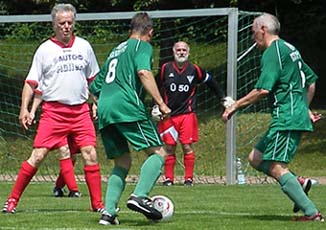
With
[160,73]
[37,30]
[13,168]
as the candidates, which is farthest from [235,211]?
[37,30]

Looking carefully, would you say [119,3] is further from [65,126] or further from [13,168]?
[65,126]

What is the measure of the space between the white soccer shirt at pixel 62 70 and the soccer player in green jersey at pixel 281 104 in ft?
5.76

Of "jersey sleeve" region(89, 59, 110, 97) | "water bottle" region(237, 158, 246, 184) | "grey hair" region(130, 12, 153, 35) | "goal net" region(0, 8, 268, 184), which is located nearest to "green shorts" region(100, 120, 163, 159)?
"jersey sleeve" region(89, 59, 110, 97)

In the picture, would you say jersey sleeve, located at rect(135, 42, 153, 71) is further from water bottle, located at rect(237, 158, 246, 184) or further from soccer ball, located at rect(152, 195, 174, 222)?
water bottle, located at rect(237, 158, 246, 184)

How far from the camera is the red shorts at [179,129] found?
16.4m

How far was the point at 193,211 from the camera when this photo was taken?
38.1ft

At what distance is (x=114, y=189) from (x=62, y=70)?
5.57ft

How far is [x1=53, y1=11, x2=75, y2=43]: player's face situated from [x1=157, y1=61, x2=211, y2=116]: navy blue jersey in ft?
17.6

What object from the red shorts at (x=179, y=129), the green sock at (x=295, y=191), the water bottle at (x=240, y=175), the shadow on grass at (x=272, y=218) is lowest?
the water bottle at (x=240, y=175)

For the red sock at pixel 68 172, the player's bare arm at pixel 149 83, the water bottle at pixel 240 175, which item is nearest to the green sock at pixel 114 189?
the player's bare arm at pixel 149 83

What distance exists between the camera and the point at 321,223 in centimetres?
1017

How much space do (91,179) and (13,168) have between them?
8814mm

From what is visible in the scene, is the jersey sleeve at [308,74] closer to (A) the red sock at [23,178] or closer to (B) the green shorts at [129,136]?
(B) the green shorts at [129,136]

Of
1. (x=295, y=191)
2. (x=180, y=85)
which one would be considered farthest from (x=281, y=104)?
(x=180, y=85)
